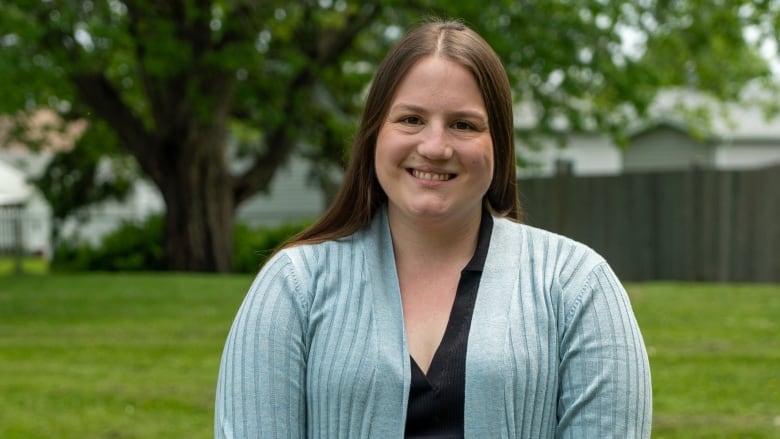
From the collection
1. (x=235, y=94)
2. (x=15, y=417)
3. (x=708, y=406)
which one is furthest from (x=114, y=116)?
(x=708, y=406)

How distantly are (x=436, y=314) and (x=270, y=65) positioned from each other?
623 inches

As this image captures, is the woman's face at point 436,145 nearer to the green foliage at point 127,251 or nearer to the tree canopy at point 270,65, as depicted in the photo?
the tree canopy at point 270,65

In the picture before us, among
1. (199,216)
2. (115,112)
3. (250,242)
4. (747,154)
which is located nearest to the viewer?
(115,112)

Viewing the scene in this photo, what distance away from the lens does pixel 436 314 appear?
8.72 ft

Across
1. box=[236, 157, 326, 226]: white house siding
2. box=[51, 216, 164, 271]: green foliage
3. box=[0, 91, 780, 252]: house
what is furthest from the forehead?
box=[236, 157, 326, 226]: white house siding

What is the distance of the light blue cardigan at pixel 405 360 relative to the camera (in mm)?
2490

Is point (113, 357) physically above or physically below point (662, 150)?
below

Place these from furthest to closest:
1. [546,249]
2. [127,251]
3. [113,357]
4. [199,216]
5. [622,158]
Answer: [622,158] < [127,251] < [199,216] < [113,357] < [546,249]

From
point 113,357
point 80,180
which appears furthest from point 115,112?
point 113,357

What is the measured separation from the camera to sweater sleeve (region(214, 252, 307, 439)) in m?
2.55

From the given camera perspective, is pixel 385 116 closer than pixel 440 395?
No

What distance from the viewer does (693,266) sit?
702 inches

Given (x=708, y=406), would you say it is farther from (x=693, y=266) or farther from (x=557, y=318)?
(x=693, y=266)

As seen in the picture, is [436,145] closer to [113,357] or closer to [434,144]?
[434,144]
